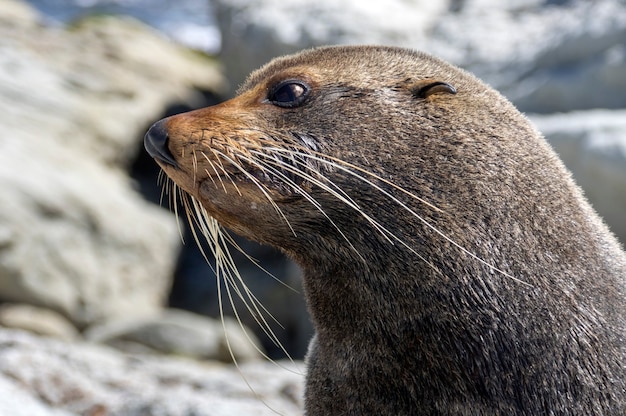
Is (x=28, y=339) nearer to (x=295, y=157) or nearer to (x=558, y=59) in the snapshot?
(x=295, y=157)

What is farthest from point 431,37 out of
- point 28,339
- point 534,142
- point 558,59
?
point 534,142

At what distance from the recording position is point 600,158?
8945 mm

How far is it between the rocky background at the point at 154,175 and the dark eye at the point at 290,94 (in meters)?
2.02

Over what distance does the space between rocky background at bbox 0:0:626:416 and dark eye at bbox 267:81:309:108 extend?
202 cm

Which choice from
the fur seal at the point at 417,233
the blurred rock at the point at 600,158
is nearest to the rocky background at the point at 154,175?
the blurred rock at the point at 600,158

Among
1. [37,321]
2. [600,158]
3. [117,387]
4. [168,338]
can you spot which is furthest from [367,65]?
[37,321]

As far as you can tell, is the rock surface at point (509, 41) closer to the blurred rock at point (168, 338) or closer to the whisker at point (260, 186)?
the blurred rock at point (168, 338)

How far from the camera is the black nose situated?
340 cm

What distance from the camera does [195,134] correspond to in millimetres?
3381

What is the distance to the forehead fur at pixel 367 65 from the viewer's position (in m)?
3.53

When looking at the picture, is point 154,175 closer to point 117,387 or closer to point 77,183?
point 77,183

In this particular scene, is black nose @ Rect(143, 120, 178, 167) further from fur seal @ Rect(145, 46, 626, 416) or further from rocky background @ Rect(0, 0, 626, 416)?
rocky background @ Rect(0, 0, 626, 416)

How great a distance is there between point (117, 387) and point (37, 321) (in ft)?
13.8

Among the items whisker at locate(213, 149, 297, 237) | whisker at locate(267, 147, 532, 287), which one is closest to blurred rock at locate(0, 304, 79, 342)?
whisker at locate(213, 149, 297, 237)
